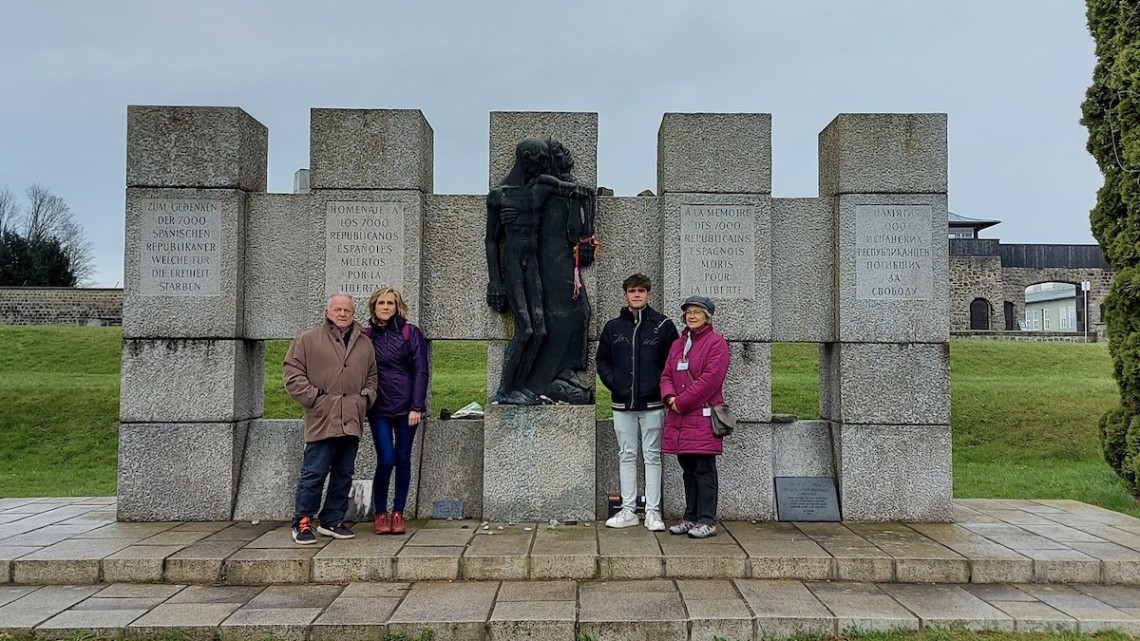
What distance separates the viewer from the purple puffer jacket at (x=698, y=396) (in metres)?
5.28

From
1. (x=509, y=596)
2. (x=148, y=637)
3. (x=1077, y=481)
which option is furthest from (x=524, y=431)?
(x=1077, y=481)

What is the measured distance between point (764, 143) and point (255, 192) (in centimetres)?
421

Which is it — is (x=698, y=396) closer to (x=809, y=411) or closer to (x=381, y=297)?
(x=381, y=297)

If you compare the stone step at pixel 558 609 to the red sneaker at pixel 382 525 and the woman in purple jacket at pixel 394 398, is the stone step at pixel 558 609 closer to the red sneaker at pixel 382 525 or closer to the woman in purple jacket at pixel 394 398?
the red sneaker at pixel 382 525

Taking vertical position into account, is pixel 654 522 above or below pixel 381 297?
→ below

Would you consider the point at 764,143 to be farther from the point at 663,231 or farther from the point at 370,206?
the point at 370,206

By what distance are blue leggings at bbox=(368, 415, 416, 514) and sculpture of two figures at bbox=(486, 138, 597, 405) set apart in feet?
2.90

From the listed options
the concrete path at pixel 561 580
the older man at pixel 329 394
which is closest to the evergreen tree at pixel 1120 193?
the concrete path at pixel 561 580

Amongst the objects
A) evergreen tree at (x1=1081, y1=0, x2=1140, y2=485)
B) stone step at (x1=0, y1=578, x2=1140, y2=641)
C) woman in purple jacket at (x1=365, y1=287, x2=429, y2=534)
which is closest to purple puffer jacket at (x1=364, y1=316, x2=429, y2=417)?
woman in purple jacket at (x1=365, y1=287, x2=429, y2=534)

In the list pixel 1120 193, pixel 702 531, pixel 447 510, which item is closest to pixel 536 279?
pixel 447 510

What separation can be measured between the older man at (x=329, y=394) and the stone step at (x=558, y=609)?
70 centimetres

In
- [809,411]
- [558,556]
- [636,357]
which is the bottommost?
[558,556]

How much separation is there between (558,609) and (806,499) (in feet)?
8.94

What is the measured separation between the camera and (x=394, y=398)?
5.46m
